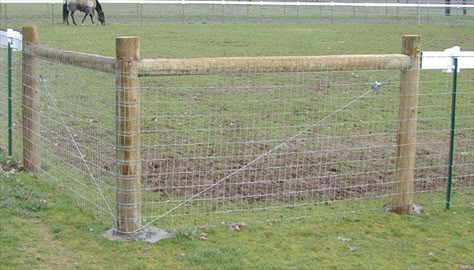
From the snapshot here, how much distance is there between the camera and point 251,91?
45.4 ft

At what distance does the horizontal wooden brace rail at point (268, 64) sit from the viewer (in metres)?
5.98

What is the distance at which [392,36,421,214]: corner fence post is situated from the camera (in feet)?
22.6

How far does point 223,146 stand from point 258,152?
16.4 inches

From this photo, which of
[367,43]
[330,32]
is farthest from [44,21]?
[367,43]

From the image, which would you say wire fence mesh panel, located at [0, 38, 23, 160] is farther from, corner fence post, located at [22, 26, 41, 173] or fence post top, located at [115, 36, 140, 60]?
fence post top, located at [115, 36, 140, 60]

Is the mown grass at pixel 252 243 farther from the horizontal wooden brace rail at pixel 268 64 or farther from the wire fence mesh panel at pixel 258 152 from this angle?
the horizontal wooden brace rail at pixel 268 64

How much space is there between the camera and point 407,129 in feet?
22.8

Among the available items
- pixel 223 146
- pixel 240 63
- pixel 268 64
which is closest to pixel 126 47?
pixel 240 63

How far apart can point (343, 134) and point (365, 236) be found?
13.2ft

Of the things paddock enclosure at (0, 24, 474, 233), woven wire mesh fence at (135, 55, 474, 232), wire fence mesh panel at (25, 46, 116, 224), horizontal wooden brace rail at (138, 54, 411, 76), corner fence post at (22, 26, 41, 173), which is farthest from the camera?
corner fence post at (22, 26, 41, 173)

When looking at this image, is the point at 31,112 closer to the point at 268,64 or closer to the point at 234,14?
the point at 268,64

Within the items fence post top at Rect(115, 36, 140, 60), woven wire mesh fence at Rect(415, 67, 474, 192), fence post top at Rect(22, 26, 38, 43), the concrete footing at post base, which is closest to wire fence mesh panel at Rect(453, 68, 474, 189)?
woven wire mesh fence at Rect(415, 67, 474, 192)

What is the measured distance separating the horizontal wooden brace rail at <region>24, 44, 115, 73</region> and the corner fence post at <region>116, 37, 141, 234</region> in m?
0.15

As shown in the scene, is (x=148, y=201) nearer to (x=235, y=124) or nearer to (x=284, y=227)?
(x=284, y=227)
